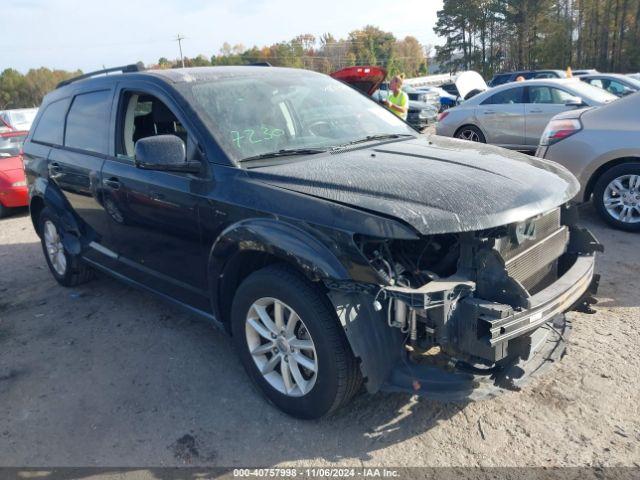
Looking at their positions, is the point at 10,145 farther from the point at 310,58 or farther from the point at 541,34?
the point at 310,58

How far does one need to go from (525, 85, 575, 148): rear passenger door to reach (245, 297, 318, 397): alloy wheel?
27.4ft

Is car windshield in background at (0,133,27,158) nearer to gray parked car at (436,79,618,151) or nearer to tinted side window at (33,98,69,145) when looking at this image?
tinted side window at (33,98,69,145)

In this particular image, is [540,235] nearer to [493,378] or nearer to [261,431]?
[493,378]

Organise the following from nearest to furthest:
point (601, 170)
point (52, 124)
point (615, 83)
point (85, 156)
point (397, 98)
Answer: point (85, 156) < point (52, 124) < point (601, 170) < point (397, 98) < point (615, 83)

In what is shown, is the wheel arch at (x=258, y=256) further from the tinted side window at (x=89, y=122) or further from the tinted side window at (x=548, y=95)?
the tinted side window at (x=548, y=95)

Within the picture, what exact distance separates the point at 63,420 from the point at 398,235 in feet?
7.70

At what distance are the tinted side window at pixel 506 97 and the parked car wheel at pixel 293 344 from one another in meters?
8.95

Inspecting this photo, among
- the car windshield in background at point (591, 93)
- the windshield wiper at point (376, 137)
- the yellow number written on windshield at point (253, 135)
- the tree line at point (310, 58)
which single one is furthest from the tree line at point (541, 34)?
A: the yellow number written on windshield at point (253, 135)

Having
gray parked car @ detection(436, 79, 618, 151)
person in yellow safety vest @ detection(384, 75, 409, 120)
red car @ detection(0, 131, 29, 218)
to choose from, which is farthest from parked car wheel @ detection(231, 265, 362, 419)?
gray parked car @ detection(436, 79, 618, 151)

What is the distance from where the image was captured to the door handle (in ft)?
12.9

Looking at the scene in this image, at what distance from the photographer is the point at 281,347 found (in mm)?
3010

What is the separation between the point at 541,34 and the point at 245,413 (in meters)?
56.0

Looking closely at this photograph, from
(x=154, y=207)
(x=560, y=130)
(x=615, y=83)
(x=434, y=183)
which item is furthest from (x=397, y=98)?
(x=615, y=83)

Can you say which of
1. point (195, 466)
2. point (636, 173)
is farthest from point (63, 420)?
point (636, 173)
